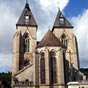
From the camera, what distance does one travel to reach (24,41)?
54.1 meters

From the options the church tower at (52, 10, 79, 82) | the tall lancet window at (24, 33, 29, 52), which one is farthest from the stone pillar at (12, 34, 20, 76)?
the church tower at (52, 10, 79, 82)

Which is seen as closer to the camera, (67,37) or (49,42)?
(49,42)

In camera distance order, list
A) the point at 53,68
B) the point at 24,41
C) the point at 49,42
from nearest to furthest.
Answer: the point at 53,68
the point at 49,42
the point at 24,41

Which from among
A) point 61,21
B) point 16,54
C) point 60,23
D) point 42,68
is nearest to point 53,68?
point 42,68

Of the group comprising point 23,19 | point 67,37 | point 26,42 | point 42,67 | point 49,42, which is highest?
point 23,19

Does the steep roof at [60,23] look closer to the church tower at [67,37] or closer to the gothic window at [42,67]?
the church tower at [67,37]

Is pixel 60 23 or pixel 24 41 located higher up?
pixel 60 23

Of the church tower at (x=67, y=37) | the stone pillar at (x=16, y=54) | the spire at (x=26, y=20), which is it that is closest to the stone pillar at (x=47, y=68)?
the church tower at (x=67, y=37)

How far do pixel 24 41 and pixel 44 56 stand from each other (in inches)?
402

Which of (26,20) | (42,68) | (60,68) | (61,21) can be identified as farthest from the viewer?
(61,21)

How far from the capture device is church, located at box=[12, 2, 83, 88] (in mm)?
43872

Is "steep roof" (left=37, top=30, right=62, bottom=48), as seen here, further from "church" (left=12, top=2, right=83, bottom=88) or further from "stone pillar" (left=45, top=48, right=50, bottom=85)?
"stone pillar" (left=45, top=48, right=50, bottom=85)

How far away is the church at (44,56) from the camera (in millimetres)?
43872

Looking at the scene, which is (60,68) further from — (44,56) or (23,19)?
(23,19)
